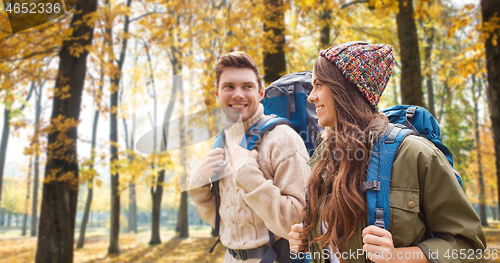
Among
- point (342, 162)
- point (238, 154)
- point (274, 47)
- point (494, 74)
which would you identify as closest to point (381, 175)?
point (342, 162)

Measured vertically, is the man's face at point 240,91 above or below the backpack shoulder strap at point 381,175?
above

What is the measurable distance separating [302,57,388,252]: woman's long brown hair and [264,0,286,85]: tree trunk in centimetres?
399

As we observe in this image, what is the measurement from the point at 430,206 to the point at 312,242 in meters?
0.50

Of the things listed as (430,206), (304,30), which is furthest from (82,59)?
(304,30)

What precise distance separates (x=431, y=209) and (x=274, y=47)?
4.64 metres

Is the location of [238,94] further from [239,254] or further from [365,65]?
[239,254]

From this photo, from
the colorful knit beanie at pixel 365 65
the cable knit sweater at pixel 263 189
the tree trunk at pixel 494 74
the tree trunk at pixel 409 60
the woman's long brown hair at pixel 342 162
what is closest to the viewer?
the woman's long brown hair at pixel 342 162

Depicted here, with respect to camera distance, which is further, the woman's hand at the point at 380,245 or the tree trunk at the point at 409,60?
the tree trunk at the point at 409,60

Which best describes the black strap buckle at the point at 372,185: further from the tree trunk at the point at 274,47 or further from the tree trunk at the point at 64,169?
the tree trunk at the point at 64,169

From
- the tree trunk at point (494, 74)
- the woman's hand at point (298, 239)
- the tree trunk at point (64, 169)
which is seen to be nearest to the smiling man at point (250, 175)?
the woman's hand at point (298, 239)

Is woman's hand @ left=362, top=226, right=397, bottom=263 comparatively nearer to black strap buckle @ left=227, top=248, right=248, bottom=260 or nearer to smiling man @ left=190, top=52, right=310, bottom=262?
smiling man @ left=190, top=52, right=310, bottom=262

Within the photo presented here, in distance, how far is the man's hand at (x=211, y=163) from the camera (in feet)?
5.84

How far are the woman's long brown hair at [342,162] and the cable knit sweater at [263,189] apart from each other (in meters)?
0.26

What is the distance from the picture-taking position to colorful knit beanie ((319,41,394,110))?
129 centimetres
